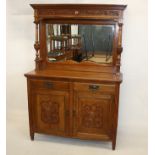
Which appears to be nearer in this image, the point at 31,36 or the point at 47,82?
the point at 47,82

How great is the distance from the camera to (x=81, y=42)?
2814mm

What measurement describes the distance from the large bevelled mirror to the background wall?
280mm

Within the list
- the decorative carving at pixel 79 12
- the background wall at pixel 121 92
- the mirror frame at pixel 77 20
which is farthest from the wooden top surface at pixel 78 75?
the decorative carving at pixel 79 12

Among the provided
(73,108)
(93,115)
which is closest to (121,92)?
(93,115)

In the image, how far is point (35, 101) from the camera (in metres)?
2.70

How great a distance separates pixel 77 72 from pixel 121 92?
2.27 ft

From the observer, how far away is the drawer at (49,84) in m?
2.56

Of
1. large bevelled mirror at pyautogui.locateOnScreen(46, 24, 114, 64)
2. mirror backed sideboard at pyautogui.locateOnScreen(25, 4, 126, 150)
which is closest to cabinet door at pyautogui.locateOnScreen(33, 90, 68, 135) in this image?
mirror backed sideboard at pyautogui.locateOnScreen(25, 4, 126, 150)

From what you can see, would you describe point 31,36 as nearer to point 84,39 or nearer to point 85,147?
point 84,39

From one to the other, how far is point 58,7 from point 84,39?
51 centimetres

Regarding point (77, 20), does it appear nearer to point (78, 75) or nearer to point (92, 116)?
point (78, 75)

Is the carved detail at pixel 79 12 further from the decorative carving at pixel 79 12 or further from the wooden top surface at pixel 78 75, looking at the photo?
the wooden top surface at pixel 78 75

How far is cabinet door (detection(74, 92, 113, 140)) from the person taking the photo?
251 centimetres
